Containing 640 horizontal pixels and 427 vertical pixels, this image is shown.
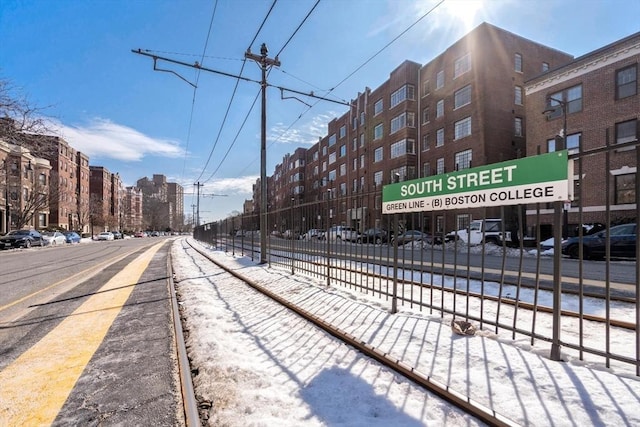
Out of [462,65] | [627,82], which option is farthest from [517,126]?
[627,82]

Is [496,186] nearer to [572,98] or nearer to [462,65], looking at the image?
[572,98]

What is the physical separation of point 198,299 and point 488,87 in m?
32.8

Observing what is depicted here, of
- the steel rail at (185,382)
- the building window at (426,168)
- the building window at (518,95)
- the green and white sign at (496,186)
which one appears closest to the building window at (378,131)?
the building window at (426,168)

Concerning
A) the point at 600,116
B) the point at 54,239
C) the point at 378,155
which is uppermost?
the point at 378,155

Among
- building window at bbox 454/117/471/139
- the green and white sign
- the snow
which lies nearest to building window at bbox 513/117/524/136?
building window at bbox 454/117/471/139

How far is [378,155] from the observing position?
46.2 m

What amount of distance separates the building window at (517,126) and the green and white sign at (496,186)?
32866 millimetres

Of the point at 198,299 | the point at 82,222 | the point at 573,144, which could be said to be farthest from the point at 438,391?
the point at 82,222

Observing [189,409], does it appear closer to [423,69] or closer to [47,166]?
[423,69]

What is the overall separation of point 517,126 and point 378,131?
17.0 metres

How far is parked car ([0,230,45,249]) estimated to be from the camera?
30.4 m

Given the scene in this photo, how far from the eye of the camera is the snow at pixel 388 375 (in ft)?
8.86

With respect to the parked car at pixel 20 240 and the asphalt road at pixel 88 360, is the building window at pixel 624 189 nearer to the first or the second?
the asphalt road at pixel 88 360

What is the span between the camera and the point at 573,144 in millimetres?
24609
